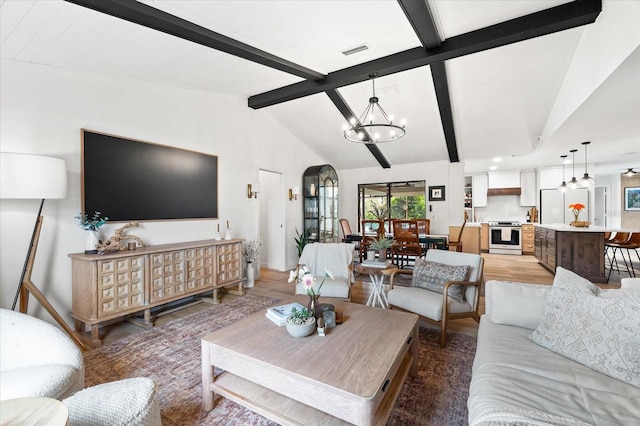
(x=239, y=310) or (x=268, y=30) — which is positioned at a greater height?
(x=268, y=30)

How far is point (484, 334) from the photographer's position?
5.98 ft

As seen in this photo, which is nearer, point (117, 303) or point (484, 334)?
point (484, 334)

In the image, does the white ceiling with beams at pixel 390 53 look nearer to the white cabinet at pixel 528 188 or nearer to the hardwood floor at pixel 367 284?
the hardwood floor at pixel 367 284

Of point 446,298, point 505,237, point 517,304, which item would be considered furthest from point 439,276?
point 505,237

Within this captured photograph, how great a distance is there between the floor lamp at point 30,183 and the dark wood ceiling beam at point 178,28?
1247 millimetres

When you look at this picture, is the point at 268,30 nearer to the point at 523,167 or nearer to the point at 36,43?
the point at 36,43

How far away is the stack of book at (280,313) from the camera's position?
1982mm

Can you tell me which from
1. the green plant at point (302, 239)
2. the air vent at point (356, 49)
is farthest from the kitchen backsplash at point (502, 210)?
the air vent at point (356, 49)

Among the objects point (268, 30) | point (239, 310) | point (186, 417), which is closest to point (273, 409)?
point (186, 417)

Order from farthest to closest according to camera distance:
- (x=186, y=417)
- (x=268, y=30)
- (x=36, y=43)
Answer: (x=268, y=30), (x=36, y=43), (x=186, y=417)

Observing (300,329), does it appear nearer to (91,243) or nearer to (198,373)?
(198,373)

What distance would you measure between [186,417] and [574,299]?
94.3 inches

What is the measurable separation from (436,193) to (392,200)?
3.69 feet

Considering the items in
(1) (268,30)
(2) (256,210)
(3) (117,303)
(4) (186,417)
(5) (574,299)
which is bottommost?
(4) (186,417)
